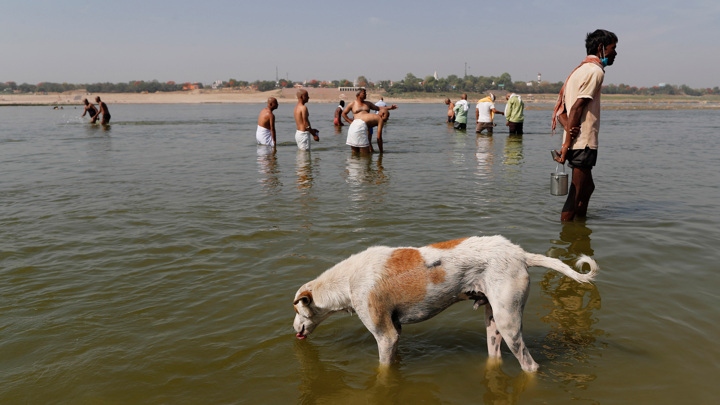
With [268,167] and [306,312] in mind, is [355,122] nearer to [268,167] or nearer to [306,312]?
[268,167]

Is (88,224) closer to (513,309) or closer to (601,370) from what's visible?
(513,309)

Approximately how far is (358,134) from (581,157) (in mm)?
11220

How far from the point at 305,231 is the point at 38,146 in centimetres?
2092

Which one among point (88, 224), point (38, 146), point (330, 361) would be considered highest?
point (38, 146)

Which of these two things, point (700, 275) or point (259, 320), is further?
point (700, 275)

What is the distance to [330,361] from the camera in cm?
473

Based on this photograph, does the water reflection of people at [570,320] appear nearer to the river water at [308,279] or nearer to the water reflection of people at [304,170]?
the river water at [308,279]

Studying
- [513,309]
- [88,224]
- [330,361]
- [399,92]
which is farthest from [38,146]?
[399,92]

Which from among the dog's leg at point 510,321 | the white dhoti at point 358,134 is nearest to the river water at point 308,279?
the dog's leg at point 510,321

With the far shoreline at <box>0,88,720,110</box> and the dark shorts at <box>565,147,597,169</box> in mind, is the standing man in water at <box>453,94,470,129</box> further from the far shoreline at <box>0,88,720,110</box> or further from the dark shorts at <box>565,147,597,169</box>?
the far shoreline at <box>0,88,720,110</box>

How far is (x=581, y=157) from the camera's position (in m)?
7.80

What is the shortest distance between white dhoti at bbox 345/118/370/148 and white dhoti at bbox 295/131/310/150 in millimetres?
1960

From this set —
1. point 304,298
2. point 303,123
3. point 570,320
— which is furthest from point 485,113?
point 304,298

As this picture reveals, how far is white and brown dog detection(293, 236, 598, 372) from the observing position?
4.12 m
